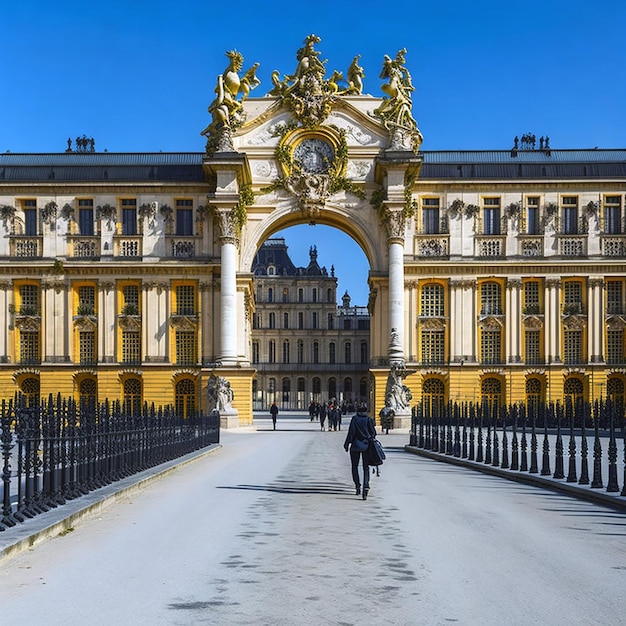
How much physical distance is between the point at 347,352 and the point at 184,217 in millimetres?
71738

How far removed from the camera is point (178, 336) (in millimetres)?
57062

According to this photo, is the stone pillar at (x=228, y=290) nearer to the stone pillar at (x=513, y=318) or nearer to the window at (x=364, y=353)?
the stone pillar at (x=513, y=318)

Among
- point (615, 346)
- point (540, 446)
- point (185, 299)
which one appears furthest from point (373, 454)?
point (615, 346)

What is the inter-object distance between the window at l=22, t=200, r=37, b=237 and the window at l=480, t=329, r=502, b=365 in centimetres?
2783

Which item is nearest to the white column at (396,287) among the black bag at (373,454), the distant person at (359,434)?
the distant person at (359,434)

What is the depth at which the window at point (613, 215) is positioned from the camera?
187 ft

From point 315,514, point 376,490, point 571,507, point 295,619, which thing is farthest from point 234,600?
point 376,490

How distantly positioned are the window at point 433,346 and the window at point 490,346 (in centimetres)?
238

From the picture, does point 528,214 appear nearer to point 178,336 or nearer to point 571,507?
point 178,336

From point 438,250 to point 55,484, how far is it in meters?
44.8

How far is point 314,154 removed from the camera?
56.8 metres

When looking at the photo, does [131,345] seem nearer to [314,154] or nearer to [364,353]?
[314,154]

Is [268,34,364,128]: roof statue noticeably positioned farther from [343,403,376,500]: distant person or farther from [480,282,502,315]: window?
[343,403,376,500]: distant person

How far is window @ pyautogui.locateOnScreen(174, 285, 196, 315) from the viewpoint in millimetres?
57375
